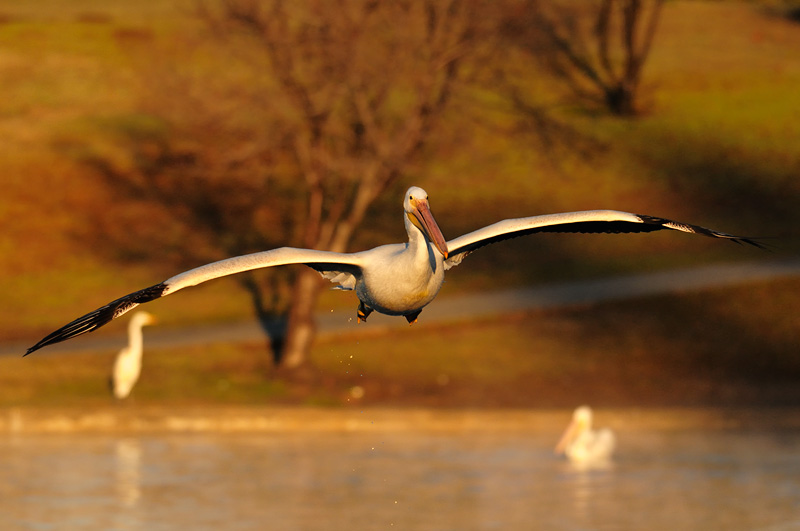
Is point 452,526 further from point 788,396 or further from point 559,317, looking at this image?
point 559,317

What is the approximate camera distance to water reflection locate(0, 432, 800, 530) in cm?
1586

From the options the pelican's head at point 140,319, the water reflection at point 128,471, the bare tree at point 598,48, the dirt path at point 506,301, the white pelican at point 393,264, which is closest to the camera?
the white pelican at point 393,264

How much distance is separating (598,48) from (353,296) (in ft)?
97.8

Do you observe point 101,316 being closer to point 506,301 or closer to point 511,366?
point 511,366

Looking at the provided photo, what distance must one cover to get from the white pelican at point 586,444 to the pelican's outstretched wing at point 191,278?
9815 millimetres

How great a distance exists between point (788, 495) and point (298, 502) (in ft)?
21.3

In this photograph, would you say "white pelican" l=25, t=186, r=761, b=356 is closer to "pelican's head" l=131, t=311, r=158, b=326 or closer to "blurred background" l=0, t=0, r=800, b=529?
"blurred background" l=0, t=0, r=800, b=529

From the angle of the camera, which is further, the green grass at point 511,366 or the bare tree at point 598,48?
the bare tree at point 598,48

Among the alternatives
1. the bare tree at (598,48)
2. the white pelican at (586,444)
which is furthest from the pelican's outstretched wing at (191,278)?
the bare tree at (598,48)

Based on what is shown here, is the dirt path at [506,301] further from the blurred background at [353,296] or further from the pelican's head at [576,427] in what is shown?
the pelican's head at [576,427]

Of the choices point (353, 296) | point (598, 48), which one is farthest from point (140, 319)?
point (598, 48)

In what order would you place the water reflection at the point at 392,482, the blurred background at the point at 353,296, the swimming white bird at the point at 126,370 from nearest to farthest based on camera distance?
1. the water reflection at the point at 392,482
2. the blurred background at the point at 353,296
3. the swimming white bird at the point at 126,370

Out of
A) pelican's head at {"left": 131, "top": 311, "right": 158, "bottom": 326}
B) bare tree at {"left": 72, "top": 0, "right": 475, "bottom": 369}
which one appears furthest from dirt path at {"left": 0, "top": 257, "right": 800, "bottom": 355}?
pelican's head at {"left": 131, "top": 311, "right": 158, "bottom": 326}

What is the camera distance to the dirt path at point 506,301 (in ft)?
90.0
